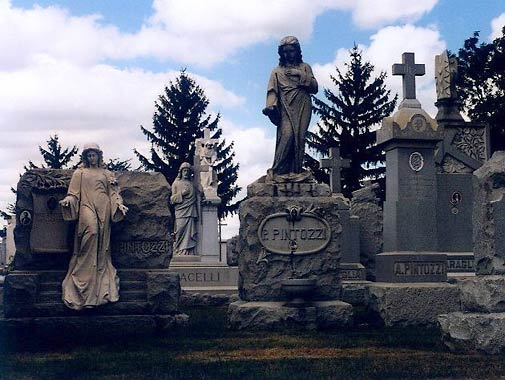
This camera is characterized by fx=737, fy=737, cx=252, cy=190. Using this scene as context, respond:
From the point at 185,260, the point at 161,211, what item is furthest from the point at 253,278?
the point at 185,260

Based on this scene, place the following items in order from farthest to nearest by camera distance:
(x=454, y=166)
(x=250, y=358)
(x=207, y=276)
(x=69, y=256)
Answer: (x=454, y=166), (x=207, y=276), (x=69, y=256), (x=250, y=358)

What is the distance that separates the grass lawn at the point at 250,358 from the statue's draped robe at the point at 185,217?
36.8ft

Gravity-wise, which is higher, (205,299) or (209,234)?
(209,234)

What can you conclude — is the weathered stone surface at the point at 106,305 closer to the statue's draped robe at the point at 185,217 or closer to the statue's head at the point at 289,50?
the statue's head at the point at 289,50

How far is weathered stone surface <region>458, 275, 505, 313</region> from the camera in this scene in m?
7.57

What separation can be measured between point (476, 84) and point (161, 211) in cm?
3093

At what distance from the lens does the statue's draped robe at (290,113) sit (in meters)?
11.4

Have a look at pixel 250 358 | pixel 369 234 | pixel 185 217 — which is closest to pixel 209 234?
pixel 185 217

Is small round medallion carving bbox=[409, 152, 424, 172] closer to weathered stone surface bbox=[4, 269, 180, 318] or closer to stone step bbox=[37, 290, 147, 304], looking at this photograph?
weathered stone surface bbox=[4, 269, 180, 318]

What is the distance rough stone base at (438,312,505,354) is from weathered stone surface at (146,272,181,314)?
409cm

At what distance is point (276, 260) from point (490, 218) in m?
3.85

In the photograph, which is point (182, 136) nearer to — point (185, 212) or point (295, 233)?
point (185, 212)

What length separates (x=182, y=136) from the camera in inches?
1902

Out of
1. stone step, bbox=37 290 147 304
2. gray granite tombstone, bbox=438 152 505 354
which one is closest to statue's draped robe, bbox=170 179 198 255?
stone step, bbox=37 290 147 304
